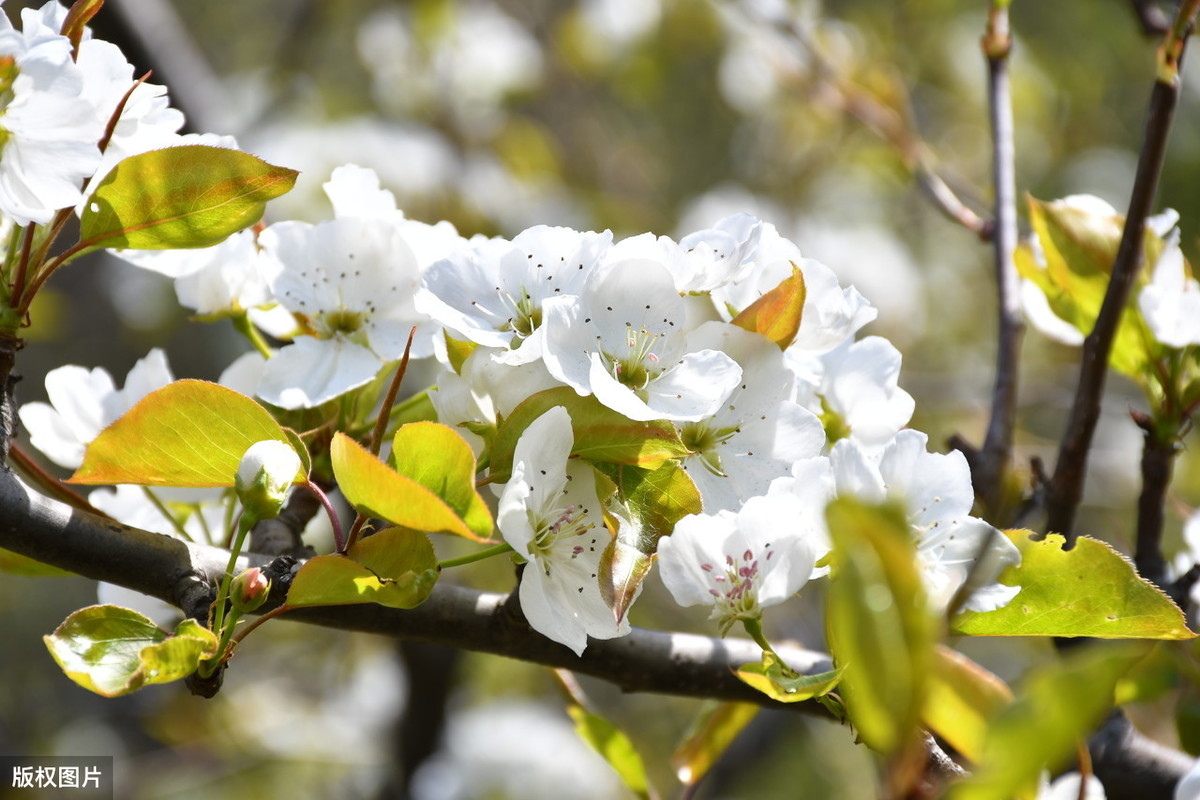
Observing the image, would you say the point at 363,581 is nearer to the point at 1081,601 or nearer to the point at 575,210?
the point at 1081,601

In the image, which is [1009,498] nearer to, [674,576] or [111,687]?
[674,576]

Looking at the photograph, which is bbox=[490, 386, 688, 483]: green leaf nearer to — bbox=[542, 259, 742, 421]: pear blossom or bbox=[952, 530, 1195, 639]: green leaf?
bbox=[542, 259, 742, 421]: pear blossom

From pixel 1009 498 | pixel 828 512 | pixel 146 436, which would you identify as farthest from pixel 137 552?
pixel 1009 498

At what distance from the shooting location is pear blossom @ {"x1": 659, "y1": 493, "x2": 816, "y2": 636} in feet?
1.64

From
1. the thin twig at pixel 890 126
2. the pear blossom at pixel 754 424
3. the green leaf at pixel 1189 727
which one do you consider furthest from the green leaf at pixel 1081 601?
the thin twig at pixel 890 126

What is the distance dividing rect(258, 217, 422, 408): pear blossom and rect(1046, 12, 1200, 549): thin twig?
1.59 feet

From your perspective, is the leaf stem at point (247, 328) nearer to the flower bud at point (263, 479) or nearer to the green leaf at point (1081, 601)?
the flower bud at point (263, 479)

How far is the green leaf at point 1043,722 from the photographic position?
0.30m

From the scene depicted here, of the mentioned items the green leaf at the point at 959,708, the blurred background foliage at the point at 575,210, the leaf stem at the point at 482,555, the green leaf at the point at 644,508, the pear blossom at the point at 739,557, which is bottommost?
the blurred background foliage at the point at 575,210

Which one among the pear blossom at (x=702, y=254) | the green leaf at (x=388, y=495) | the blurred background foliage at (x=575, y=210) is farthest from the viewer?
the blurred background foliage at (x=575, y=210)

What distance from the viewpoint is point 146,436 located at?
0.54 metres

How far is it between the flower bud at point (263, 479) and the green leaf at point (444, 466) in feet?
0.19

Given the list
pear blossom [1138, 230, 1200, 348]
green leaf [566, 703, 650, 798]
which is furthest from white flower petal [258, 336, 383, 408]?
pear blossom [1138, 230, 1200, 348]

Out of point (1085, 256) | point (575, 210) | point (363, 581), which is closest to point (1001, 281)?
point (1085, 256)
